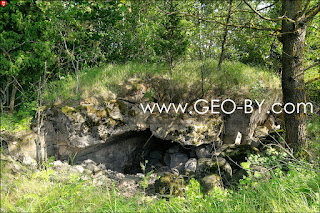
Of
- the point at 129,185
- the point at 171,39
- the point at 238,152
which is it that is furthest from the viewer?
the point at 171,39

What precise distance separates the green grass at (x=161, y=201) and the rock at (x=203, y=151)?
3504 mm

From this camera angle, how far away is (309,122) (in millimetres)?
7414

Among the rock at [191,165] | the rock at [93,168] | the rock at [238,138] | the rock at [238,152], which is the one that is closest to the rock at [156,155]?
the rock at [191,165]

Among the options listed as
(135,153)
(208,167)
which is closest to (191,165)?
(208,167)

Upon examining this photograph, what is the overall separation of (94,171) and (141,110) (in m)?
1.95

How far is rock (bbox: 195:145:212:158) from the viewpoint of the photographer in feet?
21.1

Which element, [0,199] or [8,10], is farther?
[8,10]

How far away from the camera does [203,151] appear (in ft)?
21.3

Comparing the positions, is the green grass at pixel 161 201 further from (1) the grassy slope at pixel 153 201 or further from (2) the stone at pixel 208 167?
(2) the stone at pixel 208 167

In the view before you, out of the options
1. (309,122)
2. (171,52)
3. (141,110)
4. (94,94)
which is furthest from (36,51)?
(309,122)

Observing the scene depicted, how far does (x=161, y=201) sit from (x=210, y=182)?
1915 millimetres

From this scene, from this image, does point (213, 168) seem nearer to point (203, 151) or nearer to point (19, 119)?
point (203, 151)

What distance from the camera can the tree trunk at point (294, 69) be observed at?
15.6 feet

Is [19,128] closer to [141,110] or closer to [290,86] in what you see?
[141,110]
